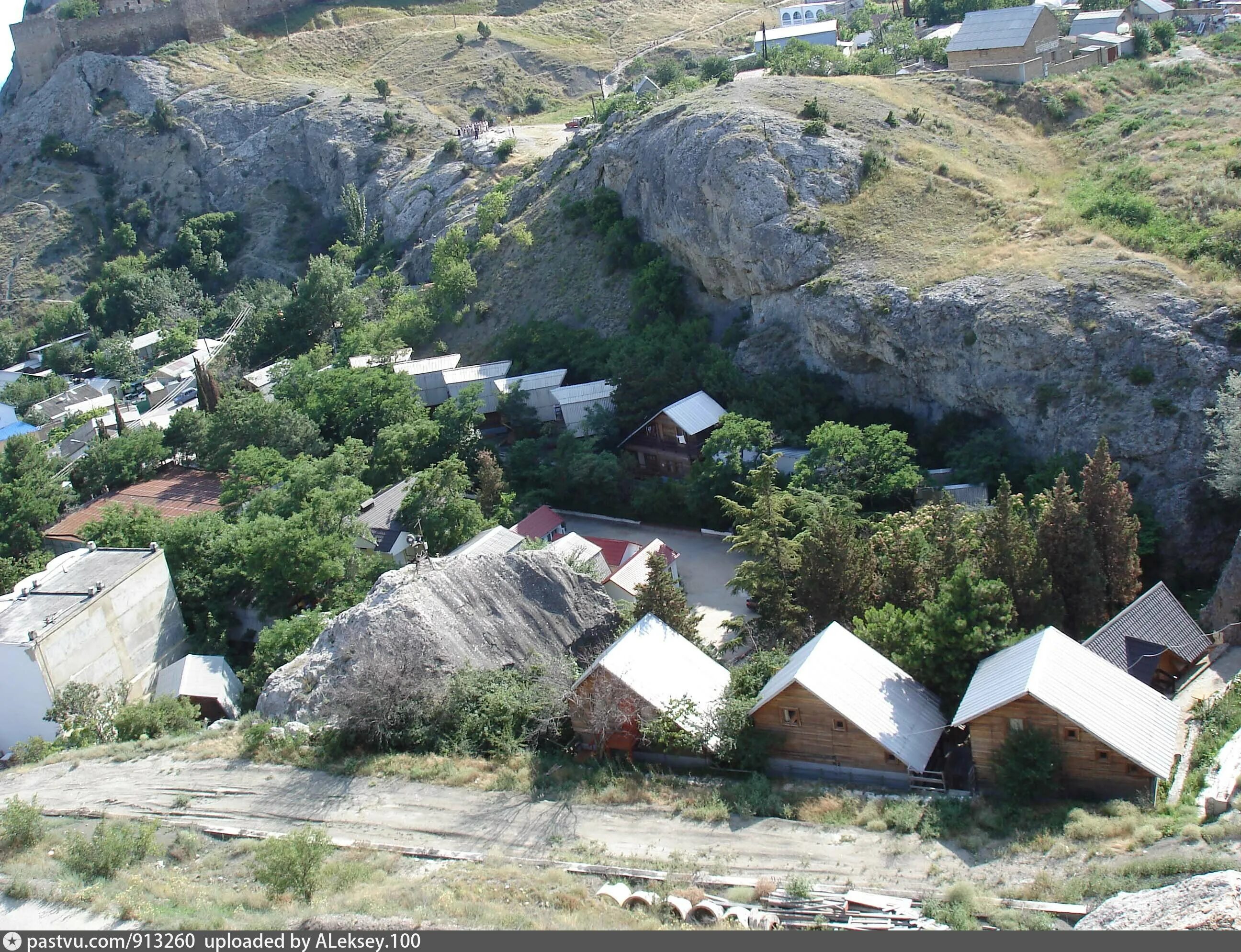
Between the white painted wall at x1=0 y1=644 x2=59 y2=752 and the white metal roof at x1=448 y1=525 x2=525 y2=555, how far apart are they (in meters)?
11.2

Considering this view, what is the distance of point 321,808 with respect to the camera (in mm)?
19938

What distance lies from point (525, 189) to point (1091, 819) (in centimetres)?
4533

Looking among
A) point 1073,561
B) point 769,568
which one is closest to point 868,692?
point 769,568

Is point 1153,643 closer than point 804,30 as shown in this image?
Yes

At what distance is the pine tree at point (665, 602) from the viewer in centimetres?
2425

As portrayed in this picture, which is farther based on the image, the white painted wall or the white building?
the white building

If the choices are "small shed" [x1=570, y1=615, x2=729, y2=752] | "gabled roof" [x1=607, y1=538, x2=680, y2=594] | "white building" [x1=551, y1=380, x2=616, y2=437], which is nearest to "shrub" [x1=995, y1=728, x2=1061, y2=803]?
"small shed" [x1=570, y1=615, x2=729, y2=752]

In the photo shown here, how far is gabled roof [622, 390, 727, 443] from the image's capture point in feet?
119

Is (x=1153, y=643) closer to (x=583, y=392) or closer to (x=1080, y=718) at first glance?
(x=1080, y=718)

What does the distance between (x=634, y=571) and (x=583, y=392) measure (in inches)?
439

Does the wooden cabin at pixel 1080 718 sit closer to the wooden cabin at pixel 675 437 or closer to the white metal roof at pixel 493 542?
the white metal roof at pixel 493 542

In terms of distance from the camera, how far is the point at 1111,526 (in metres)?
22.6

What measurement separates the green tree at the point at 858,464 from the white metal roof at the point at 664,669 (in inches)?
390

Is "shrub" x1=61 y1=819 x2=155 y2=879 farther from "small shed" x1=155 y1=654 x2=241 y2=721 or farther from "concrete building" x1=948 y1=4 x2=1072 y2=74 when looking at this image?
"concrete building" x1=948 y1=4 x2=1072 y2=74
